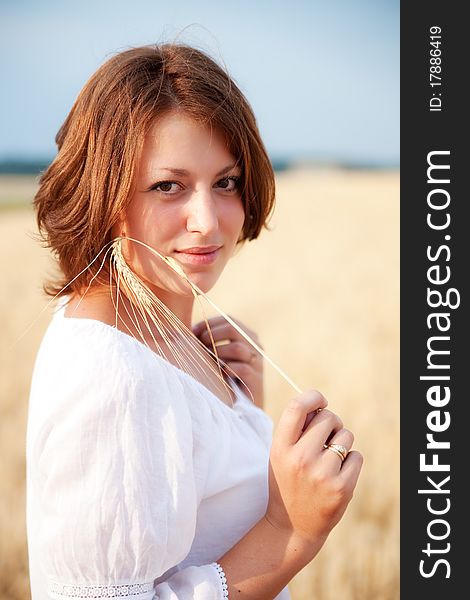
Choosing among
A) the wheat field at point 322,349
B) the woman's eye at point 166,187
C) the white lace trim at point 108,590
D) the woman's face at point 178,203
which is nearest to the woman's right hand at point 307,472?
the white lace trim at point 108,590

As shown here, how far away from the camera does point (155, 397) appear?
1.60m

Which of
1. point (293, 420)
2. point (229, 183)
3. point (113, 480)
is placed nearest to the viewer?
point (113, 480)

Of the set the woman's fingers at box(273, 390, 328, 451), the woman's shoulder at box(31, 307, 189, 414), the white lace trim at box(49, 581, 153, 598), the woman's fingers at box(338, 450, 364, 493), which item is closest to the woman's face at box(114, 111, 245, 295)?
the woman's shoulder at box(31, 307, 189, 414)

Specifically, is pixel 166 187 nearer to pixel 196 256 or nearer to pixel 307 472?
pixel 196 256

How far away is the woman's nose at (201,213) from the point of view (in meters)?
1.77

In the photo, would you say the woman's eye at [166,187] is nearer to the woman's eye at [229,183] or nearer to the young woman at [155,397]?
the young woman at [155,397]

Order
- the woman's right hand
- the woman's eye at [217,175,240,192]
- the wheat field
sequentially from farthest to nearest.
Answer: the wheat field → the woman's eye at [217,175,240,192] → the woman's right hand

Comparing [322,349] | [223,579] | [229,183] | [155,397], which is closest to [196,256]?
[229,183]

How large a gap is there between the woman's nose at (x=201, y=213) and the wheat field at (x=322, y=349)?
→ 1.33ft

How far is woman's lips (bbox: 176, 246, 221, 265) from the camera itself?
182 cm

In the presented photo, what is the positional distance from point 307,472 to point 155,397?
346 mm

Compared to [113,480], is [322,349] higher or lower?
higher

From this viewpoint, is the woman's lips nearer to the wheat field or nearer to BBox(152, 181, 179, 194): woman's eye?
BBox(152, 181, 179, 194): woman's eye

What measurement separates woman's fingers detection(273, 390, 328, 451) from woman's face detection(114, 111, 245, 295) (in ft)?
1.30
